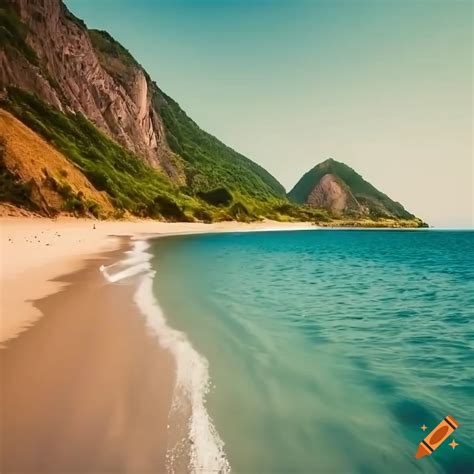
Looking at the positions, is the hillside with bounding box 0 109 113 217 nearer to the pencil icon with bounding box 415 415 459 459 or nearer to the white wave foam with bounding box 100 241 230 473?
the white wave foam with bounding box 100 241 230 473

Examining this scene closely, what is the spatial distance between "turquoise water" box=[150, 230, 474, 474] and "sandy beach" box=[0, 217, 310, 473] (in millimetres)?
1164

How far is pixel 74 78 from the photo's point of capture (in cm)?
14038

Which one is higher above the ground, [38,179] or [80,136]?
[80,136]

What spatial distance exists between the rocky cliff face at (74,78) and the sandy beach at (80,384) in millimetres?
113760

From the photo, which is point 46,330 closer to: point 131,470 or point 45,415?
point 45,415

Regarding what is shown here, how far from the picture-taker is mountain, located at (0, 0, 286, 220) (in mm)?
101125

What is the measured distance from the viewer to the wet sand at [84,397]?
523 cm

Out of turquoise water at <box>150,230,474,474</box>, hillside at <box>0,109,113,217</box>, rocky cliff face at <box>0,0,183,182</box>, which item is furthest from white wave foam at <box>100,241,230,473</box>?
rocky cliff face at <box>0,0,183,182</box>

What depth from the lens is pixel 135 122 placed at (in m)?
170

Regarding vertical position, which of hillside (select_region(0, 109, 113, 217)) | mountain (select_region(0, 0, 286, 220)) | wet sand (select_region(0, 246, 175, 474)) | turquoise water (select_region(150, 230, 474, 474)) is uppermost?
mountain (select_region(0, 0, 286, 220))

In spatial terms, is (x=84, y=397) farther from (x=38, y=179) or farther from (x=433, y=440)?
(x=38, y=179)

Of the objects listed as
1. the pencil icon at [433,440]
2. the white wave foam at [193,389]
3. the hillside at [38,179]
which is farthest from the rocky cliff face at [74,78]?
the pencil icon at [433,440]

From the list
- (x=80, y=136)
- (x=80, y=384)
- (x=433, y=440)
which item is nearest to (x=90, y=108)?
(x=80, y=136)

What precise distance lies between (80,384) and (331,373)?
17.9 feet
